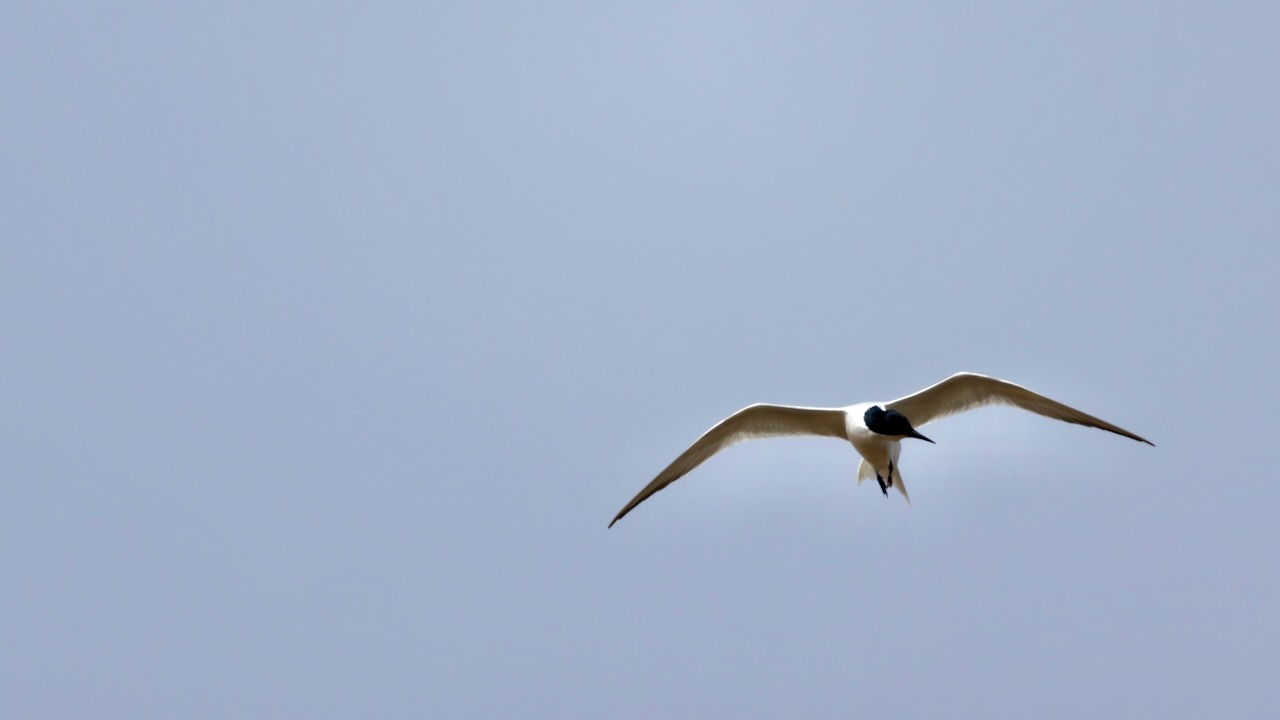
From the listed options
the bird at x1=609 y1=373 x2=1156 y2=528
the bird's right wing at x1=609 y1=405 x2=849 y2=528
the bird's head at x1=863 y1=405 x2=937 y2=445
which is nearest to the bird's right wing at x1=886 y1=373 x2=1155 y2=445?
the bird at x1=609 y1=373 x2=1156 y2=528

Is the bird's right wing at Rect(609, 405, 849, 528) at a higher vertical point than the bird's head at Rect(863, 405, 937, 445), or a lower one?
higher

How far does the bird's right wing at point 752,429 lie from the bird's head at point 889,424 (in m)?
1.31

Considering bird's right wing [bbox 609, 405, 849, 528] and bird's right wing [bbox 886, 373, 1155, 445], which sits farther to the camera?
bird's right wing [bbox 609, 405, 849, 528]

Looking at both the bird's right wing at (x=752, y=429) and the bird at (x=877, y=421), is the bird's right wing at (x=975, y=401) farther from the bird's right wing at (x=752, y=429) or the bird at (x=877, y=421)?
the bird's right wing at (x=752, y=429)

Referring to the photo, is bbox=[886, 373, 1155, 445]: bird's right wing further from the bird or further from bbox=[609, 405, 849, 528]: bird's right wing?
bbox=[609, 405, 849, 528]: bird's right wing

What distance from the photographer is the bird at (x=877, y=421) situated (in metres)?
20.6

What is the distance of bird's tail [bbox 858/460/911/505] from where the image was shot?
2192 centimetres

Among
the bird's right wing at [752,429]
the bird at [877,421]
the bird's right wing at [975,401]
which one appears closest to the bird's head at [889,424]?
the bird at [877,421]

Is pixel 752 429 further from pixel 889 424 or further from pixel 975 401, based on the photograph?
pixel 975 401

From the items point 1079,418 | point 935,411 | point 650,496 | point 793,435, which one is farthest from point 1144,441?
point 650,496

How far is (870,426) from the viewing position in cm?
2072

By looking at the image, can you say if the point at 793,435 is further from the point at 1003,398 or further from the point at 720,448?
the point at 1003,398

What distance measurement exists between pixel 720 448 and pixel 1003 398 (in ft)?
16.5

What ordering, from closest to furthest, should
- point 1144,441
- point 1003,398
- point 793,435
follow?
point 1144,441 → point 1003,398 → point 793,435
